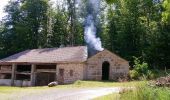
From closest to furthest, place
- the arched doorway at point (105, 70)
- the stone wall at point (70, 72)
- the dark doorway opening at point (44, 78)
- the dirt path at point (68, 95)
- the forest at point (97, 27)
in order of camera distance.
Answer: the dirt path at point (68, 95) → the stone wall at point (70, 72) → the arched doorway at point (105, 70) → the dark doorway opening at point (44, 78) → the forest at point (97, 27)

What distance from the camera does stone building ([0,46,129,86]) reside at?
44688mm

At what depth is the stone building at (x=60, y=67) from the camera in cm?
4469

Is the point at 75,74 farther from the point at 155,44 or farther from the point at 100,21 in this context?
the point at 100,21

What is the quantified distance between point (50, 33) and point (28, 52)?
18292mm

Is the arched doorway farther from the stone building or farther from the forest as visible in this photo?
the forest

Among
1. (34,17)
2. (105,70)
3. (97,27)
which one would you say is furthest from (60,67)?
(34,17)

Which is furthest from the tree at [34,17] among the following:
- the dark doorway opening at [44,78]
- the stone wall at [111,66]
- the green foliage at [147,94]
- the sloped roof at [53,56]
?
the green foliage at [147,94]

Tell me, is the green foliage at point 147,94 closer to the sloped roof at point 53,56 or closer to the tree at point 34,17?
the sloped roof at point 53,56

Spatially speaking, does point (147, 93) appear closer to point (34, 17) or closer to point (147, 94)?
point (147, 94)

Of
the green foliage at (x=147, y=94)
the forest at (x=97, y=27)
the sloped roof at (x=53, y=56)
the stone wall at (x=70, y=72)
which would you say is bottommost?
the green foliage at (x=147, y=94)

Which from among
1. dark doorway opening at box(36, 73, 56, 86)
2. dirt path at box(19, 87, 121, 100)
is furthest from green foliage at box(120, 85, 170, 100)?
dark doorway opening at box(36, 73, 56, 86)

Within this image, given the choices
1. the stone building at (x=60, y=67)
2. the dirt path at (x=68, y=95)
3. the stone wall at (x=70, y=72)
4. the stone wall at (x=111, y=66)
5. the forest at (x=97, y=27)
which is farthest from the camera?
the forest at (x=97, y=27)

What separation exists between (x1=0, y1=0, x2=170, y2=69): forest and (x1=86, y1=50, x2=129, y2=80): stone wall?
11.2 meters

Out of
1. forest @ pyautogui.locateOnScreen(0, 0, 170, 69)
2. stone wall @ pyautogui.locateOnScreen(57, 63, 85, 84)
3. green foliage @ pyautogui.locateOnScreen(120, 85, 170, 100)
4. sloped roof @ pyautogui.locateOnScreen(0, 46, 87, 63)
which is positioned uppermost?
forest @ pyautogui.locateOnScreen(0, 0, 170, 69)
